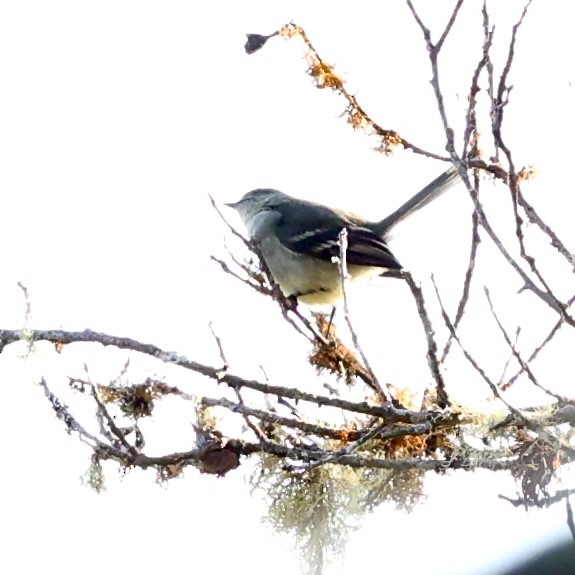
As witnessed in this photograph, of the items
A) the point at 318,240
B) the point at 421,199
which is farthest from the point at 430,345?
the point at 318,240

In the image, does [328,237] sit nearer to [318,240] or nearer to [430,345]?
[318,240]

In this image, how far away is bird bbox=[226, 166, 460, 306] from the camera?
485 centimetres

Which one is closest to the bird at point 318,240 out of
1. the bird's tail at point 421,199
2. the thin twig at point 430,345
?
the bird's tail at point 421,199

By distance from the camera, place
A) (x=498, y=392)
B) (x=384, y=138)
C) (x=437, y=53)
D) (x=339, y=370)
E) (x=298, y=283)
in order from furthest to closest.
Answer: (x=298, y=283) < (x=339, y=370) < (x=384, y=138) < (x=437, y=53) < (x=498, y=392)

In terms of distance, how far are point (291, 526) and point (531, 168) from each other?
51.0 inches

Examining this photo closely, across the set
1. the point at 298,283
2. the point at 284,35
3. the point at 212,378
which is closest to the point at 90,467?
the point at 212,378

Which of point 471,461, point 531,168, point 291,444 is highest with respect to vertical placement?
point 531,168

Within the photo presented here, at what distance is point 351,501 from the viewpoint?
334 cm

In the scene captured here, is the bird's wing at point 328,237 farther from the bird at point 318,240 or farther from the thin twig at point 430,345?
the thin twig at point 430,345

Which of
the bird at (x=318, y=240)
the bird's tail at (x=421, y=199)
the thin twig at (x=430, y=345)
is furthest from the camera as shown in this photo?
the bird at (x=318, y=240)

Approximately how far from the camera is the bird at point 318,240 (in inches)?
191

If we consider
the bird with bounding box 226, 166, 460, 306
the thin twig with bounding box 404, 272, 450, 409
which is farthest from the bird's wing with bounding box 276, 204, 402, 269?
the thin twig with bounding box 404, 272, 450, 409

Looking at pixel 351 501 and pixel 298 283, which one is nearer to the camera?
pixel 351 501

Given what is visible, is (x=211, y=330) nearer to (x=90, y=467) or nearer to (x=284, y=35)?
(x=90, y=467)
